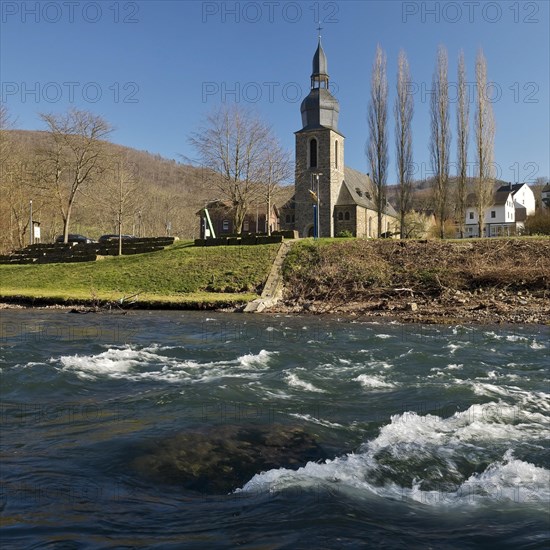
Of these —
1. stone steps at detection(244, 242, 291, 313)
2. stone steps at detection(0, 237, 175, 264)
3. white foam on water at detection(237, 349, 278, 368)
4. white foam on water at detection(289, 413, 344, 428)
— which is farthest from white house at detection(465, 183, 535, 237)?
white foam on water at detection(289, 413, 344, 428)

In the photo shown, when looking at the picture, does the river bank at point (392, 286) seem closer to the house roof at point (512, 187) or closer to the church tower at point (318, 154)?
the church tower at point (318, 154)

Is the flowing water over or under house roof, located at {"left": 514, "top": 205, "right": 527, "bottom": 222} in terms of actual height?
under

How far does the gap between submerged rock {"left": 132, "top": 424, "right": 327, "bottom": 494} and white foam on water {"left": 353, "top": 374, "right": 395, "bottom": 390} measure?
3031mm

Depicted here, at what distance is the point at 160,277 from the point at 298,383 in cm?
2405

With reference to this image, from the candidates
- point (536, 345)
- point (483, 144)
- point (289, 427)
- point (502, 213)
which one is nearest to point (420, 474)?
point (289, 427)

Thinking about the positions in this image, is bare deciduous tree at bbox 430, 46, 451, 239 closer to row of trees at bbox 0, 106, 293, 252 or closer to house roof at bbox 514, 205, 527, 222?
row of trees at bbox 0, 106, 293, 252

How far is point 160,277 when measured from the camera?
33.0 meters

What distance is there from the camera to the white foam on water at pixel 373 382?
994 cm

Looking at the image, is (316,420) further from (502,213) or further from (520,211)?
(520,211)

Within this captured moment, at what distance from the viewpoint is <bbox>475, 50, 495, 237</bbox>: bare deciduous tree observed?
140 feet

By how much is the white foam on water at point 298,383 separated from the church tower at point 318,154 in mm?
48225

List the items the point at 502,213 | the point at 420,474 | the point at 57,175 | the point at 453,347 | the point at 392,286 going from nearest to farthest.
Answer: the point at 420,474 → the point at 453,347 → the point at 392,286 → the point at 57,175 → the point at 502,213

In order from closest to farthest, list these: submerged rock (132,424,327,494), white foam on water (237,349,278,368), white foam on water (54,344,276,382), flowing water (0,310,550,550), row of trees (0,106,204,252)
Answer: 1. flowing water (0,310,550,550)
2. submerged rock (132,424,327,494)
3. white foam on water (54,344,276,382)
4. white foam on water (237,349,278,368)
5. row of trees (0,106,204,252)

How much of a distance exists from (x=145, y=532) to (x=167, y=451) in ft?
6.10
